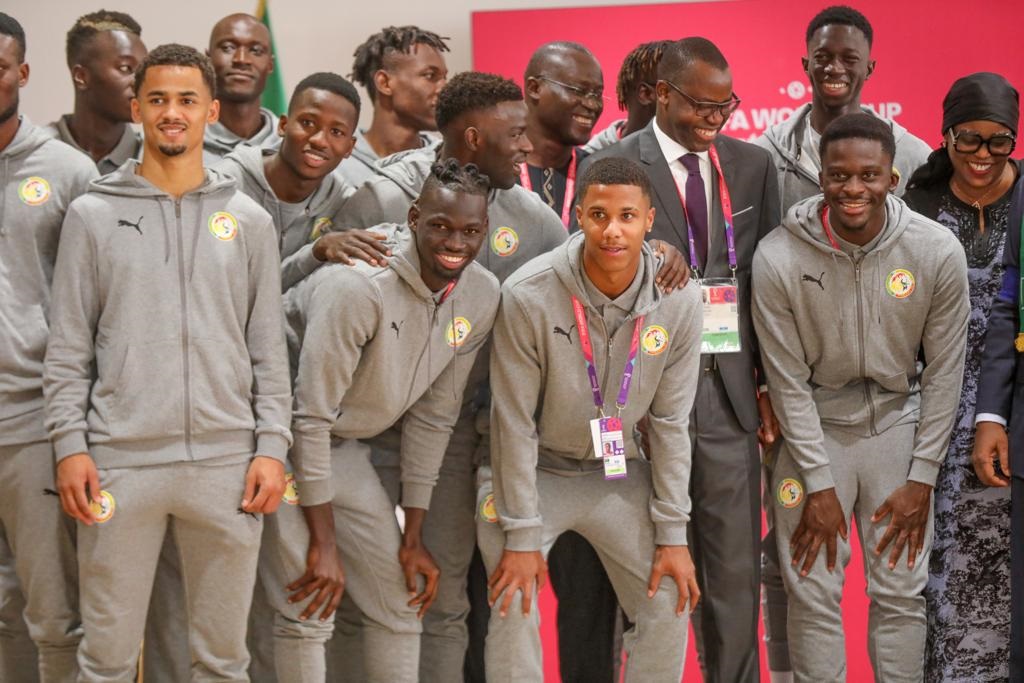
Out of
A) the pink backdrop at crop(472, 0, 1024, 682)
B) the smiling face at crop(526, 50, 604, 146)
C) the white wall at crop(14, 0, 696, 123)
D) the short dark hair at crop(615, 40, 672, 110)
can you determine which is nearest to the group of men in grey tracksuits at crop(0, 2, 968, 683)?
the smiling face at crop(526, 50, 604, 146)

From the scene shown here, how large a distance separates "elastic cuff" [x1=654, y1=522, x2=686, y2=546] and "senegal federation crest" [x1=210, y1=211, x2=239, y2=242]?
1421 millimetres

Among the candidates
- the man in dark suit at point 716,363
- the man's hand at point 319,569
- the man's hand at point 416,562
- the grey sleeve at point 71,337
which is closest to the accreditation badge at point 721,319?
the man in dark suit at point 716,363

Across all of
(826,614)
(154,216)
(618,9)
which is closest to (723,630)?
(826,614)

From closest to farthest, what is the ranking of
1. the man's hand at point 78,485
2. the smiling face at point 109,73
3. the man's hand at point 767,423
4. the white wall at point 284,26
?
the man's hand at point 78,485
the man's hand at point 767,423
the smiling face at point 109,73
the white wall at point 284,26

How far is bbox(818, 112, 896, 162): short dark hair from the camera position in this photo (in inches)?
150

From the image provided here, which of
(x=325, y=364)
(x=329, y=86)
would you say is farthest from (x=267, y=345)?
(x=329, y=86)

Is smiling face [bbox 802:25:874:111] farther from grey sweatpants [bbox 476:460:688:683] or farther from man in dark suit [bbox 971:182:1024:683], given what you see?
grey sweatpants [bbox 476:460:688:683]

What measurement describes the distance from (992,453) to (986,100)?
41.5 inches

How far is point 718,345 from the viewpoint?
3.93 metres

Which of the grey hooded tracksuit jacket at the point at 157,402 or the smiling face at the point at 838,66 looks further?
the smiling face at the point at 838,66

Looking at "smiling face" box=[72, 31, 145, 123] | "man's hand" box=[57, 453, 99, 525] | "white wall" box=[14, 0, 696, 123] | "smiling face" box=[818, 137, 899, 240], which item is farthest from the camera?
"white wall" box=[14, 0, 696, 123]

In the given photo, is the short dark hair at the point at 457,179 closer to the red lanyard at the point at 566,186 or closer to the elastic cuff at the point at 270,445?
the red lanyard at the point at 566,186

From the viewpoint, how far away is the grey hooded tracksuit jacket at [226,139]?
4457 millimetres

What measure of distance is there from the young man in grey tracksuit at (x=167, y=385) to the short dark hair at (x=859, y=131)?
1.66m
